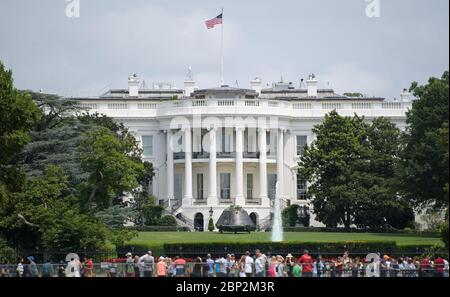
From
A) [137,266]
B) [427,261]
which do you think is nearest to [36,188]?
[137,266]

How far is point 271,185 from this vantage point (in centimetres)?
12025

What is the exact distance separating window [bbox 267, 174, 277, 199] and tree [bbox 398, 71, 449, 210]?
28.6 m

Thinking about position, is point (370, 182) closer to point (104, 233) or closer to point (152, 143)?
point (152, 143)

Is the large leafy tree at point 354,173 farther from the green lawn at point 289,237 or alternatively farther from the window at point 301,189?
the window at point 301,189

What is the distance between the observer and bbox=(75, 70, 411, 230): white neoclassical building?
118 meters

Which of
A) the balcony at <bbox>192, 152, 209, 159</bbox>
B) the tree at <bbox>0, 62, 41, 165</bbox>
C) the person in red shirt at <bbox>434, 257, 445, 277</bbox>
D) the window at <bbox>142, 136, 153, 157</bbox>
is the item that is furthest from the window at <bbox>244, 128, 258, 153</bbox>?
the person in red shirt at <bbox>434, 257, 445, 277</bbox>

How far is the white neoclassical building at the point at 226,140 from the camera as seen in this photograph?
117688 mm

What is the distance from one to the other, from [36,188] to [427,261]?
70.5ft

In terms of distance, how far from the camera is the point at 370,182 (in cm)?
10206

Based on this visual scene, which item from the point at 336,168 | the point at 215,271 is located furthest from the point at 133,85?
the point at 215,271

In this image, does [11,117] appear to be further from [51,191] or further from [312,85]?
[312,85]

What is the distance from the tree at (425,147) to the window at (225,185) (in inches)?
1183

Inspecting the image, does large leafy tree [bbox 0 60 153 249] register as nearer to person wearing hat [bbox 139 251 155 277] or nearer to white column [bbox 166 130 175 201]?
person wearing hat [bbox 139 251 155 277]

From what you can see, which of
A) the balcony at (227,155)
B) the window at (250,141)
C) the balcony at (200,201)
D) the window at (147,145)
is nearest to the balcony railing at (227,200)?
the balcony at (200,201)
